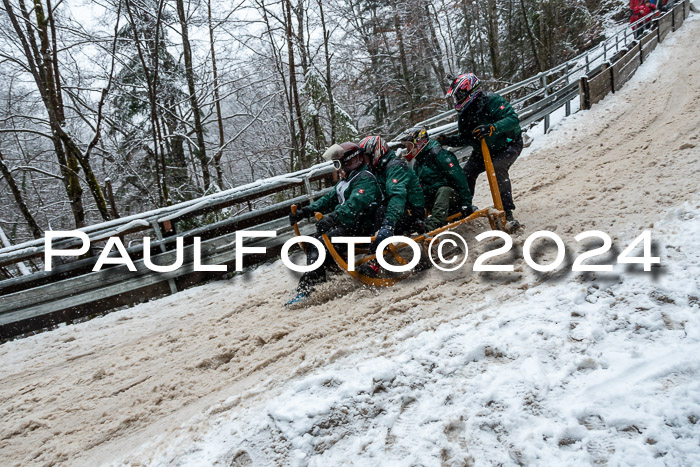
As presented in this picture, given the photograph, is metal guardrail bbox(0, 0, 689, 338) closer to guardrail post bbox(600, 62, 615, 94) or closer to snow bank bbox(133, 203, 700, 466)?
snow bank bbox(133, 203, 700, 466)

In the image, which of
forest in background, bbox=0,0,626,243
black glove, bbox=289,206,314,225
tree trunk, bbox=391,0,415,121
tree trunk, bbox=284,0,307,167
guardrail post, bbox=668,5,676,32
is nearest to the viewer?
black glove, bbox=289,206,314,225

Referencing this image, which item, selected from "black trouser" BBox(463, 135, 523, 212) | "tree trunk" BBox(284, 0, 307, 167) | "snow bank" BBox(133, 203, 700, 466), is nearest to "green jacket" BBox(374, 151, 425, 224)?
"black trouser" BBox(463, 135, 523, 212)

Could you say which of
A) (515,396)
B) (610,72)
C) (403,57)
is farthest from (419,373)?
(403,57)

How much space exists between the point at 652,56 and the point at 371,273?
15.5m

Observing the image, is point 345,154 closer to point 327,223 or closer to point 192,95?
point 327,223

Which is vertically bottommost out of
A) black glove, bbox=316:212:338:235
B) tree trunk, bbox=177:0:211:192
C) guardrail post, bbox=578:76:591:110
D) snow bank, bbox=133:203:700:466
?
snow bank, bbox=133:203:700:466

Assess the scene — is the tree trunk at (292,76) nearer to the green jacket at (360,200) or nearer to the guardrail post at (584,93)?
the guardrail post at (584,93)

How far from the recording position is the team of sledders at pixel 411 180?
4836 mm

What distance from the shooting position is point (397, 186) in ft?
15.8

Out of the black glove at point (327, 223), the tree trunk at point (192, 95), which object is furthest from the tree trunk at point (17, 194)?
the black glove at point (327, 223)

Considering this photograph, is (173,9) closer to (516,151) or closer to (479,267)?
(516,151)

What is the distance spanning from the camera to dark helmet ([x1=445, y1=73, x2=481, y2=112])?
5411 mm

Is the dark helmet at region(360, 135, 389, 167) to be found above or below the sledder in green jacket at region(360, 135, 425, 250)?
above

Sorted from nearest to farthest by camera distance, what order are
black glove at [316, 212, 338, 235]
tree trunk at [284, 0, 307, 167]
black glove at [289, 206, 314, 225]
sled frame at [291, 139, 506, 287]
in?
sled frame at [291, 139, 506, 287] < black glove at [316, 212, 338, 235] < black glove at [289, 206, 314, 225] < tree trunk at [284, 0, 307, 167]
